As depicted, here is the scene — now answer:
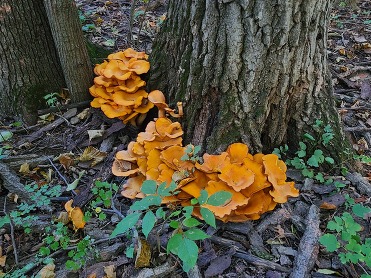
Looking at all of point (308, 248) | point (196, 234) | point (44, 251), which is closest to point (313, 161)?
point (308, 248)

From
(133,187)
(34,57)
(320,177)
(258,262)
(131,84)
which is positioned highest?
(34,57)

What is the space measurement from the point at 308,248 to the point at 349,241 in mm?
322

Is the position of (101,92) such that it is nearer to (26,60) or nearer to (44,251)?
(26,60)

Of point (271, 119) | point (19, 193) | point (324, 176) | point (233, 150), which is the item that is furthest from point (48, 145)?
point (324, 176)

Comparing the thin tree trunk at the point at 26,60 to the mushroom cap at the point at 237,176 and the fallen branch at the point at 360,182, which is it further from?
the fallen branch at the point at 360,182

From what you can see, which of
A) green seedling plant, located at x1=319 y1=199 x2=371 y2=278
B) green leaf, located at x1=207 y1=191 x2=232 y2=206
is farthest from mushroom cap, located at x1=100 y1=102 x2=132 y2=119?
green seedling plant, located at x1=319 y1=199 x2=371 y2=278

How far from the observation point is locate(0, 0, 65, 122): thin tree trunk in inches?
148

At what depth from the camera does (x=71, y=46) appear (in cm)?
381

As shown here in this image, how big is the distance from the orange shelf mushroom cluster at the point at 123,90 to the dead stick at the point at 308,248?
1792mm

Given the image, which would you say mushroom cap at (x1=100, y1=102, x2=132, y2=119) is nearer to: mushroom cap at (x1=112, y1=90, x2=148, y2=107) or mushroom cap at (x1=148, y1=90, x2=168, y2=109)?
mushroom cap at (x1=112, y1=90, x2=148, y2=107)

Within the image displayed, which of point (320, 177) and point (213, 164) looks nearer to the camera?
point (213, 164)

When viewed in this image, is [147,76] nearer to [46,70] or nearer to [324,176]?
[46,70]

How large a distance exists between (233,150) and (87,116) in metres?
1.93

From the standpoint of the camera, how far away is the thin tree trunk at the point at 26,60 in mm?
3758
